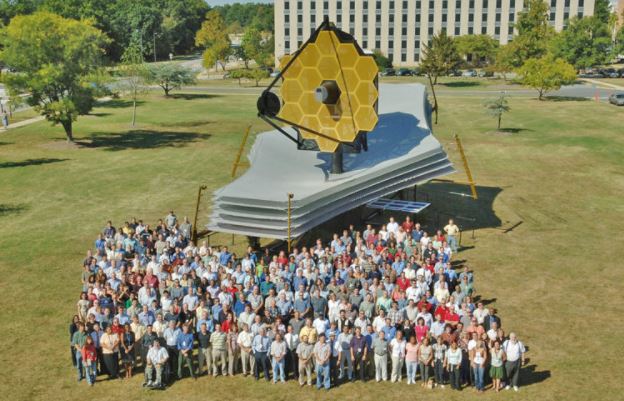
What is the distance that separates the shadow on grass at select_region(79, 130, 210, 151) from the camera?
164ft

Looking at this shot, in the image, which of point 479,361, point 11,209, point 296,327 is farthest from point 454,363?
point 11,209

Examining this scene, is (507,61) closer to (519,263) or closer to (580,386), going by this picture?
(519,263)

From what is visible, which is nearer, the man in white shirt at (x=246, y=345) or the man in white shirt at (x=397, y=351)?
the man in white shirt at (x=397, y=351)

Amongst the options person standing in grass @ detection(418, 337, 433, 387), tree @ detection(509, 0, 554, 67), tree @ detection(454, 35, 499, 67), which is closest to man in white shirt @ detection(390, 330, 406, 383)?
person standing in grass @ detection(418, 337, 433, 387)

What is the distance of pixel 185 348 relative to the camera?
16.6 metres

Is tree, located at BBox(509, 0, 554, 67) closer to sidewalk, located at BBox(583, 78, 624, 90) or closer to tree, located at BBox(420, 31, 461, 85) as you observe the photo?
tree, located at BBox(420, 31, 461, 85)

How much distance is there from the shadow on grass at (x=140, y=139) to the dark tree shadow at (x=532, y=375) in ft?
124

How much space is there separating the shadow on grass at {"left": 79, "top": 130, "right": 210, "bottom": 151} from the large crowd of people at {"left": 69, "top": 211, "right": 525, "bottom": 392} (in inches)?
1235

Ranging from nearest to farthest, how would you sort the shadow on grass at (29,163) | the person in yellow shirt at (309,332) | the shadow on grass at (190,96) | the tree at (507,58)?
the person in yellow shirt at (309,332)
the shadow on grass at (29,163)
the shadow on grass at (190,96)
the tree at (507,58)

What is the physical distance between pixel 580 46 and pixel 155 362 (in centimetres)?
9478

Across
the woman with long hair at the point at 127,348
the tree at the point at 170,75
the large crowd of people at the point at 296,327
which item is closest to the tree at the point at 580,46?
the tree at the point at 170,75

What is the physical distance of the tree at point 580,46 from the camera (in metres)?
94.9

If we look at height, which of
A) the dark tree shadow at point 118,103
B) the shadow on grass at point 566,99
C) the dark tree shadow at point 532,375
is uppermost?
the shadow on grass at point 566,99

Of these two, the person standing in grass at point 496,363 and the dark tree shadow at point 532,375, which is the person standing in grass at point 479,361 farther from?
the dark tree shadow at point 532,375
